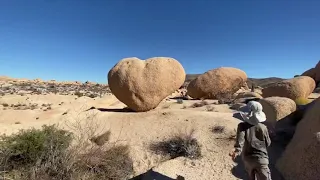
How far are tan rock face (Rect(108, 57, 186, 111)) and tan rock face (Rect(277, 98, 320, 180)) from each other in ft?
17.3

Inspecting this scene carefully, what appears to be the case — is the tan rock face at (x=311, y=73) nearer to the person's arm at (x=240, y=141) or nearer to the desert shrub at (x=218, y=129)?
the desert shrub at (x=218, y=129)

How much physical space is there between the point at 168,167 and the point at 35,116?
393 inches

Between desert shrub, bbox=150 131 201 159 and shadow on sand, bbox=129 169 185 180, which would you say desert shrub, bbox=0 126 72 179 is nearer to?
shadow on sand, bbox=129 169 185 180

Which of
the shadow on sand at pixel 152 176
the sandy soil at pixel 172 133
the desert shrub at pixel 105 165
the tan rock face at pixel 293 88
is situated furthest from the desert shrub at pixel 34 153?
the tan rock face at pixel 293 88

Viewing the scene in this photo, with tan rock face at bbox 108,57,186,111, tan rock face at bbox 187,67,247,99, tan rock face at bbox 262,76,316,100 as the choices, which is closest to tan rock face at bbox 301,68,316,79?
tan rock face at bbox 187,67,247,99

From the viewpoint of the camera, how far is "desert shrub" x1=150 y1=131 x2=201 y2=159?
7208 millimetres

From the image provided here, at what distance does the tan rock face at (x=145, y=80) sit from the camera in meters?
10.8

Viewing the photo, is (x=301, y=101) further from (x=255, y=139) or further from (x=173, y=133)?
(x=255, y=139)

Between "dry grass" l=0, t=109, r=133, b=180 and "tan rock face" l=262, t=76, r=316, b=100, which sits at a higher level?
"tan rock face" l=262, t=76, r=316, b=100

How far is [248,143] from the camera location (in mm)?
4449

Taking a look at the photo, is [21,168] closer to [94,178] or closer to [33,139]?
[33,139]

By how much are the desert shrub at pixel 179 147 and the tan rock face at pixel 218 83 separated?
9.51 meters

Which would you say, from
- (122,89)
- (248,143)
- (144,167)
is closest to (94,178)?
(144,167)

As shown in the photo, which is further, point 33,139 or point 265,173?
point 33,139
